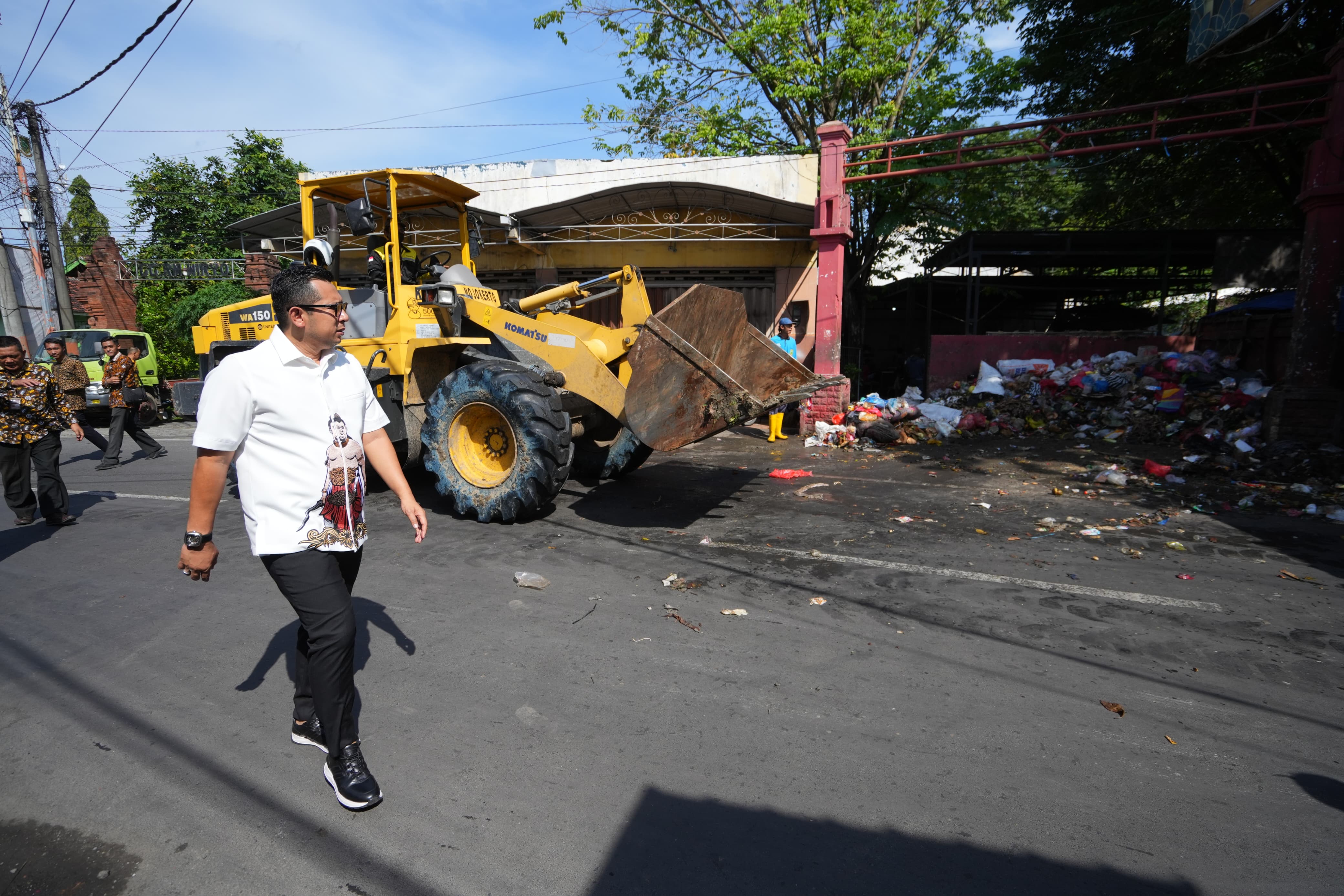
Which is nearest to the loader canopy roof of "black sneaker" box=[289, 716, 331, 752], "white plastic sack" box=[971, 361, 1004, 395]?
Result: "black sneaker" box=[289, 716, 331, 752]

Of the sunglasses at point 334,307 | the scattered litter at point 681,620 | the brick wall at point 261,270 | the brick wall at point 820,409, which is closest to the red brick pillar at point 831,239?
the brick wall at point 820,409

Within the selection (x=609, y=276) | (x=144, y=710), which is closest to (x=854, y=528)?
(x=609, y=276)

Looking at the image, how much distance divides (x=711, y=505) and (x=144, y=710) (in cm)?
442

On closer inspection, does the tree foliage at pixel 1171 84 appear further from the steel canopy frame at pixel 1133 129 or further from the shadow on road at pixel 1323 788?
the shadow on road at pixel 1323 788

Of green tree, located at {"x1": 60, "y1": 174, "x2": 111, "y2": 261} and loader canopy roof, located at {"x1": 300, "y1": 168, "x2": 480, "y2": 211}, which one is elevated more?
green tree, located at {"x1": 60, "y1": 174, "x2": 111, "y2": 261}

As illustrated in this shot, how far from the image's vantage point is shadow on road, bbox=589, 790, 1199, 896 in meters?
2.06

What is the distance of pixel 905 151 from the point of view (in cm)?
1236

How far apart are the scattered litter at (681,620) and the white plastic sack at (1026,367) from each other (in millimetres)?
9080

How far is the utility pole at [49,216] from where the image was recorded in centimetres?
1661

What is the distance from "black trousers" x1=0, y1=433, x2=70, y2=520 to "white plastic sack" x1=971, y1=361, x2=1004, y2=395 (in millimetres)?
11333

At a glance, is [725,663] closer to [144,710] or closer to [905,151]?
[144,710]

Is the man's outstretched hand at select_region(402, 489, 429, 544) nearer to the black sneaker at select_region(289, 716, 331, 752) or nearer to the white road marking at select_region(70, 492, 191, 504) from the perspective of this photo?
the black sneaker at select_region(289, 716, 331, 752)

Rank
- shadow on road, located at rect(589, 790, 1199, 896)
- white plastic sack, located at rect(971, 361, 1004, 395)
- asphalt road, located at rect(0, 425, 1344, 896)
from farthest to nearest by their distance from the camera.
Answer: white plastic sack, located at rect(971, 361, 1004, 395) → asphalt road, located at rect(0, 425, 1344, 896) → shadow on road, located at rect(589, 790, 1199, 896)

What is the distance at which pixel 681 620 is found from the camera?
393cm
